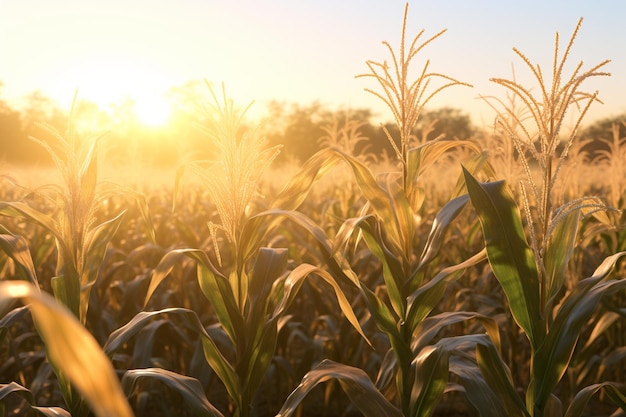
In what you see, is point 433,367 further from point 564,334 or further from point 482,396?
point 564,334

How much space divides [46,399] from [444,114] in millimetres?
47052

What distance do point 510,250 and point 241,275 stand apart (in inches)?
35.1

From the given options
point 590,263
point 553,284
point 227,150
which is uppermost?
point 227,150

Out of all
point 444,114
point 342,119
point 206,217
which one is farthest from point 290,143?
point 206,217

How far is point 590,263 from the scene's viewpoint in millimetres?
5367

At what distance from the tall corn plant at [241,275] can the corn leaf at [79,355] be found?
1.70 meters

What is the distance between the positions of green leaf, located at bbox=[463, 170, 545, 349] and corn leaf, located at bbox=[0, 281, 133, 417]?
1.66 metres

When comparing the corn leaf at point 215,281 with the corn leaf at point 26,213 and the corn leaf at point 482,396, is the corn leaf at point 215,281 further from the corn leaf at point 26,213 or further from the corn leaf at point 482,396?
the corn leaf at point 482,396

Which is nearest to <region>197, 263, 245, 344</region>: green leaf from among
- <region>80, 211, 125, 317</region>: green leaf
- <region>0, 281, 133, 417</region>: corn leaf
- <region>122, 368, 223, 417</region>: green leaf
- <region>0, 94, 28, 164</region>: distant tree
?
<region>122, 368, 223, 417</region>: green leaf

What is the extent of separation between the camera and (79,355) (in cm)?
62

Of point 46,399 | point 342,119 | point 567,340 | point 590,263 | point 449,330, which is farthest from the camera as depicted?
point 342,119

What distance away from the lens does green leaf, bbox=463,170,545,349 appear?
216 cm

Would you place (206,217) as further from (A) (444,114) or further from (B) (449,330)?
(A) (444,114)

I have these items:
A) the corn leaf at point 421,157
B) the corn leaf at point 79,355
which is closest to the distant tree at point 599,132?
the corn leaf at point 421,157
